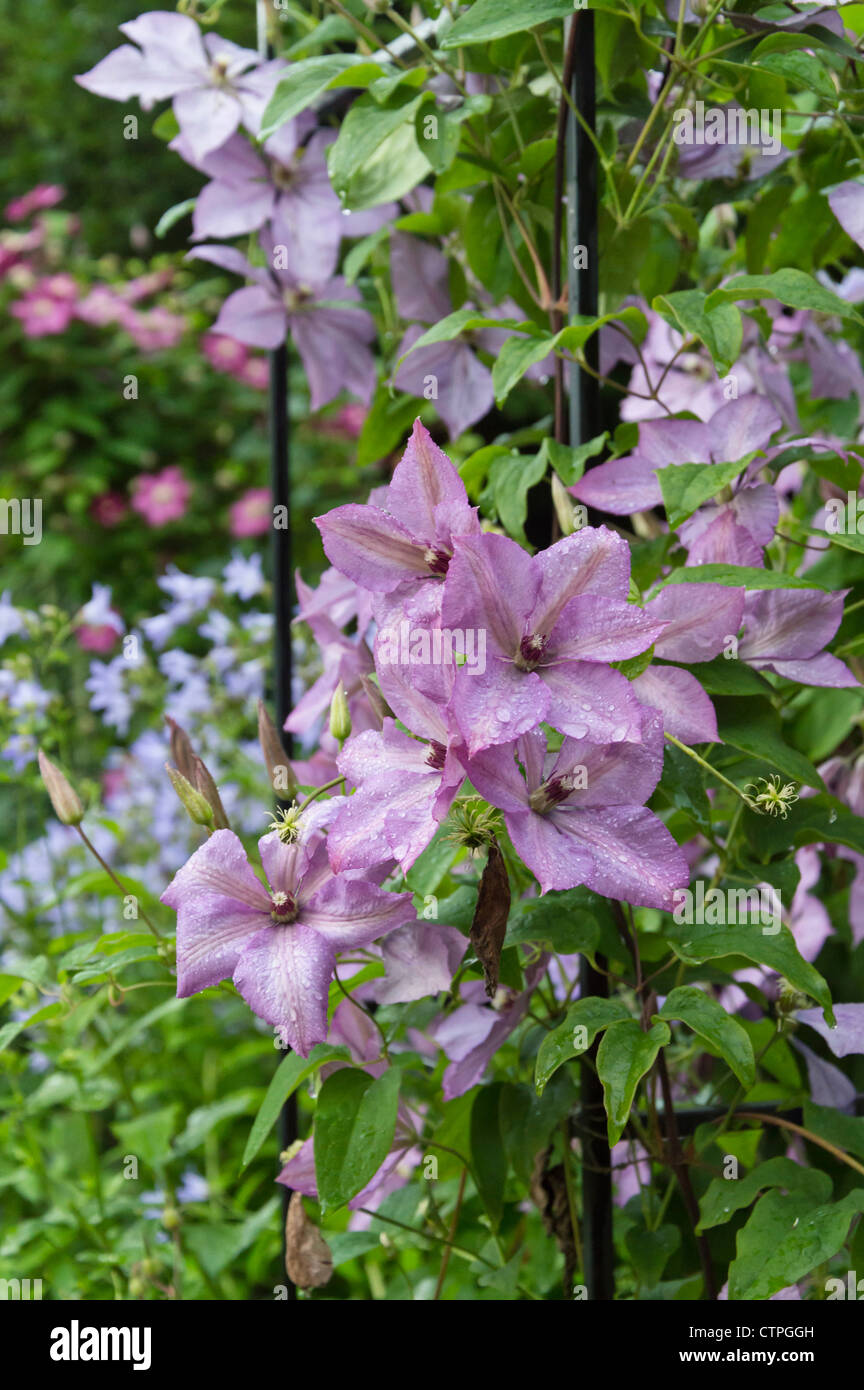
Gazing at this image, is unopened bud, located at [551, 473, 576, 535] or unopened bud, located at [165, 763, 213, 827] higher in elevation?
unopened bud, located at [551, 473, 576, 535]

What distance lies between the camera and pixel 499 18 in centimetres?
67

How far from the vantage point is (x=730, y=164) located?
87 centimetres

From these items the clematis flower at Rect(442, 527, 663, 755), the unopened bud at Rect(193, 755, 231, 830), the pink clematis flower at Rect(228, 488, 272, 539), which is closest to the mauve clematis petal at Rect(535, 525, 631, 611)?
the clematis flower at Rect(442, 527, 663, 755)

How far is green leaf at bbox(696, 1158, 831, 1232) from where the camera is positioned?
0.67 meters

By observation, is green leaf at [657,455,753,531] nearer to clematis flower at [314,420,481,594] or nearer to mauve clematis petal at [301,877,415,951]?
clematis flower at [314,420,481,594]

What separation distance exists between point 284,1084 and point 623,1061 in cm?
19

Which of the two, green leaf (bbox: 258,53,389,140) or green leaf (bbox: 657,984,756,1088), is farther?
green leaf (bbox: 258,53,389,140)

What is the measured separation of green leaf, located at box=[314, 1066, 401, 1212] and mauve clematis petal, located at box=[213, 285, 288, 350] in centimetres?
57

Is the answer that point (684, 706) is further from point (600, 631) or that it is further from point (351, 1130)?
point (351, 1130)

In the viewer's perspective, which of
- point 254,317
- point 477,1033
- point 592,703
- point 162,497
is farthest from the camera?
point 162,497

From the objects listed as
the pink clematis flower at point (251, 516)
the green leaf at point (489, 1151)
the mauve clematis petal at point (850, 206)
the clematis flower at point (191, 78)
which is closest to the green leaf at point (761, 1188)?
the green leaf at point (489, 1151)

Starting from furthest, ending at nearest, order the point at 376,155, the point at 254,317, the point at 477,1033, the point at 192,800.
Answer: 1. the point at 254,317
2. the point at 376,155
3. the point at 477,1033
4. the point at 192,800

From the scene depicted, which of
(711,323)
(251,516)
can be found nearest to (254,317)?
(711,323)
